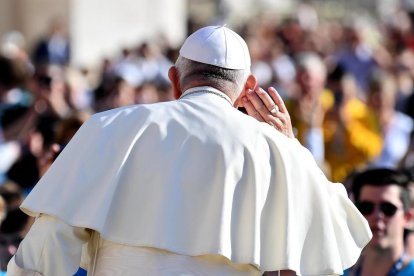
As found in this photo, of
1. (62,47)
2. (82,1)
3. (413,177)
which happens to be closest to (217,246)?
(413,177)

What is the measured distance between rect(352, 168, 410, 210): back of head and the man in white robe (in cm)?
199

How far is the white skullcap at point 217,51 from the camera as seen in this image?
4.99 m

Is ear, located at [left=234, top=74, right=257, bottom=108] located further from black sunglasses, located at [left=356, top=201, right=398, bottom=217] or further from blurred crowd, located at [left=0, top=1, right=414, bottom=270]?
blurred crowd, located at [left=0, top=1, right=414, bottom=270]

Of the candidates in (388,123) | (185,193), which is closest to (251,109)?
(185,193)

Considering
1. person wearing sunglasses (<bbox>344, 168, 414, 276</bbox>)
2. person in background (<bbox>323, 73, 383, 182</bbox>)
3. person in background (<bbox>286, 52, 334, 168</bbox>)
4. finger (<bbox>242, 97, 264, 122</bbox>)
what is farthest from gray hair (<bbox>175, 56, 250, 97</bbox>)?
person in background (<bbox>323, 73, 383, 182</bbox>)

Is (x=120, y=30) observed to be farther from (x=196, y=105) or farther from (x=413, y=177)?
(x=196, y=105)

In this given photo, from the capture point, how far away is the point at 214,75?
4.99 metres

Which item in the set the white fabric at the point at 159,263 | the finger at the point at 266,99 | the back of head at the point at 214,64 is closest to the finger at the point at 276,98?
the finger at the point at 266,99

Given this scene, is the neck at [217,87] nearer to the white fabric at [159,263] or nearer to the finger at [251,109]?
the finger at [251,109]

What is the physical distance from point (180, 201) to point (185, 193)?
33 millimetres

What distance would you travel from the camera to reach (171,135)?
15.7ft

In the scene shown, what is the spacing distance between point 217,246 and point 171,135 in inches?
16.1

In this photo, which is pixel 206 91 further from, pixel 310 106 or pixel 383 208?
pixel 310 106

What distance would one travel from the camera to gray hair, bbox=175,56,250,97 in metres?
4.99
